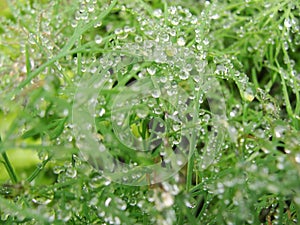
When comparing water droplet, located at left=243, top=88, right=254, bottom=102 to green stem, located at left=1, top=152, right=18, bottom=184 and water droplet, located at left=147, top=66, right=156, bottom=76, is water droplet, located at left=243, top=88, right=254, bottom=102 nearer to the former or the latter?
water droplet, located at left=147, top=66, right=156, bottom=76

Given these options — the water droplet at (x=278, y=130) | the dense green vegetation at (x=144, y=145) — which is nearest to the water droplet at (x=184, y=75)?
the dense green vegetation at (x=144, y=145)

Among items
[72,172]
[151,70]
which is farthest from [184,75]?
[72,172]

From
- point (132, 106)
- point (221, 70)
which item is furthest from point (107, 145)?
point (221, 70)

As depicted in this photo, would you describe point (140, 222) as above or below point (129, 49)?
below

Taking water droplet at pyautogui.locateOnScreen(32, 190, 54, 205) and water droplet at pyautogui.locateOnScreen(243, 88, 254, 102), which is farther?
water droplet at pyautogui.locateOnScreen(243, 88, 254, 102)

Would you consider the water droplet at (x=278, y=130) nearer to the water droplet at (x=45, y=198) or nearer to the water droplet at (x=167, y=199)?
the water droplet at (x=167, y=199)

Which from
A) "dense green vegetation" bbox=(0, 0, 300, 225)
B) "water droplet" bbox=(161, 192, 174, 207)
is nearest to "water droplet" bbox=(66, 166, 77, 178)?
"dense green vegetation" bbox=(0, 0, 300, 225)

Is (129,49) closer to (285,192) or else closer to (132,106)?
(132,106)

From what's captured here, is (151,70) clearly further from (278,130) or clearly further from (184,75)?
(278,130)

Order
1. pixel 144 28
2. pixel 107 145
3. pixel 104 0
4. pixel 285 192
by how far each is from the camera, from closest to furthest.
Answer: pixel 285 192
pixel 107 145
pixel 144 28
pixel 104 0

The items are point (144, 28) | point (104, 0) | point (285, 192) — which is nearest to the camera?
point (285, 192)

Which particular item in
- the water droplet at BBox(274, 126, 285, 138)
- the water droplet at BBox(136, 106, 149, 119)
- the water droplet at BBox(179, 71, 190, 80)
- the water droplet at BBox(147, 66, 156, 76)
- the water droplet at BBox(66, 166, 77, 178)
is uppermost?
the water droplet at BBox(147, 66, 156, 76)
